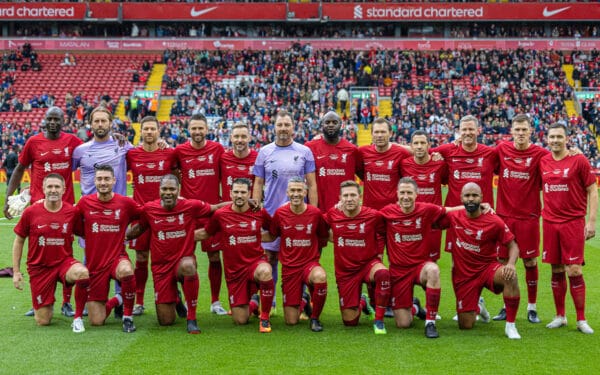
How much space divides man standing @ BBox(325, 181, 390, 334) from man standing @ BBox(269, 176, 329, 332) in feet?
0.67

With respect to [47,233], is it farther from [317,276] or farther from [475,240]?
[475,240]

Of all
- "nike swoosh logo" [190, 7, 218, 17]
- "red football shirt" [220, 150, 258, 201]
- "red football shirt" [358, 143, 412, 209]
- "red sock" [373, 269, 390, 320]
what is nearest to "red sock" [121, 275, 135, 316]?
"red football shirt" [220, 150, 258, 201]

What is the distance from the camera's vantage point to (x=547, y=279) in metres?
11.5

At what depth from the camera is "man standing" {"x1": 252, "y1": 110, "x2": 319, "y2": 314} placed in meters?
8.98

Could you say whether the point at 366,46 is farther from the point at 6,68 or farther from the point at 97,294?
the point at 97,294

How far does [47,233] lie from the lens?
27.5ft

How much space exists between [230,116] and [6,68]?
13950 mm

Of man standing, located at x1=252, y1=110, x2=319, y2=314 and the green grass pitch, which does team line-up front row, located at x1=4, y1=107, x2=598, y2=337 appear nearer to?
man standing, located at x1=252, y1=110, x2=319, y2=314

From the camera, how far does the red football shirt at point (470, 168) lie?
29.5ft

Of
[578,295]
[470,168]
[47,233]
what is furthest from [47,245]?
[578,295]

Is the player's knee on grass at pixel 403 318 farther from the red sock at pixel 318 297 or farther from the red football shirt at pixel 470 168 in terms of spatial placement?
the red football shirt at pixel 470 168

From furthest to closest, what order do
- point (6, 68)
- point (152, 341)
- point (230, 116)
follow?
point (6, 68)
point (230, 116)
point (152, 341)

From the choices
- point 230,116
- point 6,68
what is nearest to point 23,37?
point 6,68

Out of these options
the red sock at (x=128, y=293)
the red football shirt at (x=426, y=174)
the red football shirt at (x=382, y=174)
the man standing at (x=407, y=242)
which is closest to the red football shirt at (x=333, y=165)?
the red football shirt at (x=382, y=174)
